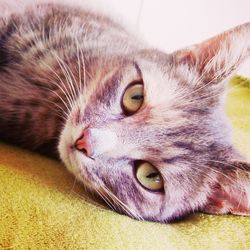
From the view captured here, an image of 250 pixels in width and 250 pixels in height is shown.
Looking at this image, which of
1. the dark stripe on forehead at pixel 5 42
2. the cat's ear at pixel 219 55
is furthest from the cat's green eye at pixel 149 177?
the dark stripe on forehead at pixel 5 42

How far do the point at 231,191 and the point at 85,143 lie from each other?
0.36 meters

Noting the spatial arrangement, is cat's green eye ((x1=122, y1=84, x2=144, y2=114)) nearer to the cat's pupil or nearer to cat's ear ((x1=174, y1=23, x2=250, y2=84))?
the cat's pupil

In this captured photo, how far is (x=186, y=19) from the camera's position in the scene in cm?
162

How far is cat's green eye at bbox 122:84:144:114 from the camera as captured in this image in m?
0.90

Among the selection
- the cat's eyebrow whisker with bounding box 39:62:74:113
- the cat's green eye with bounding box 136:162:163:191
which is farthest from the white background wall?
the cat's green eye with bounding box 136:162:163:191

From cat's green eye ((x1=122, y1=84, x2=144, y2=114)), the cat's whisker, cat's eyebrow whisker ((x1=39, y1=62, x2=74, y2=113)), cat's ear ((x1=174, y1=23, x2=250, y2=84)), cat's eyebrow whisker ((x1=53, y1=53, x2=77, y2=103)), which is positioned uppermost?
cat's ear ((x1=174, y1=23, x2=250, y2=84))

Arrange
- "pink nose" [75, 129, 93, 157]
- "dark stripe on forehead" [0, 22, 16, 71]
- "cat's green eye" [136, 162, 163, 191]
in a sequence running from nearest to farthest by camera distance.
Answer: "pink nose" [75, 129, 93, 157] < "cat's green eye" [136, 162, 163, 191] < "dark stripe on forehead" [0, 22, 16, 71]

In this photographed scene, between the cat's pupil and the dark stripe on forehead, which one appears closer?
the cat's pupil

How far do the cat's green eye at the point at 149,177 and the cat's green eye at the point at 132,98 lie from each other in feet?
0.38

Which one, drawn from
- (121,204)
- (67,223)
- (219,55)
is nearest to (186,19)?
(219,55)

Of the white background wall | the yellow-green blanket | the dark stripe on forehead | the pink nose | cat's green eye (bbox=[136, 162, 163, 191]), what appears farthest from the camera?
the white background wall

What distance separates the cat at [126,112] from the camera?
86 cm

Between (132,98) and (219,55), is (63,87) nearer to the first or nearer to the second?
(132,98)

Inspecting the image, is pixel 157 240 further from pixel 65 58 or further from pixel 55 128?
pixel 65 58
